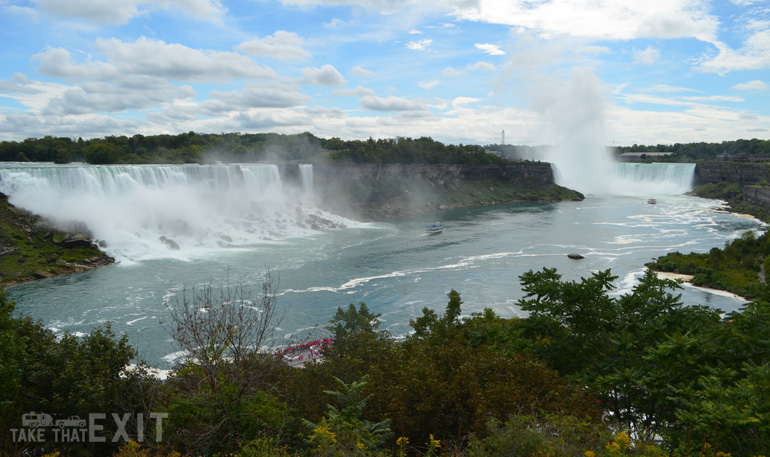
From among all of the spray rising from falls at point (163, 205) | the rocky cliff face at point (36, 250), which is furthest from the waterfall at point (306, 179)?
the rocky cliff face at point (36, 250)

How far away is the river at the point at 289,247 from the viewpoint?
1038 inches

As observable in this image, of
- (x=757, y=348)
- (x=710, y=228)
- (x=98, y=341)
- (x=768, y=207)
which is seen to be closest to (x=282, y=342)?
(x=98, y=341)

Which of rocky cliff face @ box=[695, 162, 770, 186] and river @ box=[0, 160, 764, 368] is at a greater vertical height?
rocky cliff face @ box=[695, 162, 770, 186]

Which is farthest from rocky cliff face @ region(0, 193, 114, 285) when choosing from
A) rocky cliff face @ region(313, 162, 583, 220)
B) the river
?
rocky cliff face @ region(313, 162, 583, 220)

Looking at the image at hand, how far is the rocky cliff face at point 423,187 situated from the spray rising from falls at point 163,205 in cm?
995

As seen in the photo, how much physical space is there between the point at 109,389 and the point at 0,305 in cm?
302

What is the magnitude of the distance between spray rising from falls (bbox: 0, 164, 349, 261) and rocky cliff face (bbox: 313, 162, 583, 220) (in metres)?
9.95

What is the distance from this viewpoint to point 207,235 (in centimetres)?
4606

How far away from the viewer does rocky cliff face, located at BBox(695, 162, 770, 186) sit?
271ft

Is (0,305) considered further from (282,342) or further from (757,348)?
(757,348)

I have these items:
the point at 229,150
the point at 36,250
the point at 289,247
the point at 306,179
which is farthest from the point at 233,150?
the point at 36,250

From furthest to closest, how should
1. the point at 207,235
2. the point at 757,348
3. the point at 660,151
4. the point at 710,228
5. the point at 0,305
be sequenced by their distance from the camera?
the point at 660,151 < the point at 710,228 < the point at 207,235 < the point at 0,305 < the point at 757,348

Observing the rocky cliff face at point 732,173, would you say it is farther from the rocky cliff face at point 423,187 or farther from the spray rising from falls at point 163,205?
the spray rising from falls at point 163,205

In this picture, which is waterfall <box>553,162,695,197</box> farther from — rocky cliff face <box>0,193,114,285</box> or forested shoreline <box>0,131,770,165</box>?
rocky cliff face <box>0,193,114,285</box>
